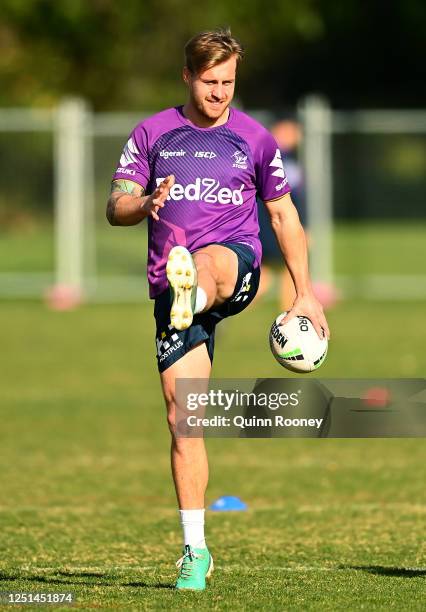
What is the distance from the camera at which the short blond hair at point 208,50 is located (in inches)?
248

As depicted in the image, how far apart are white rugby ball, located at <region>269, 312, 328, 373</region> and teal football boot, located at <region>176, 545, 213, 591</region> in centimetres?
91

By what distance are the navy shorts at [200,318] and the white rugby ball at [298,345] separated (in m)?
0.24

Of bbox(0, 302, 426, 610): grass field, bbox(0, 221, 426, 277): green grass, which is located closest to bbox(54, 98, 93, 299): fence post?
bbox(0, 221, 426, 277): green grass

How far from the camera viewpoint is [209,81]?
6.34 metres

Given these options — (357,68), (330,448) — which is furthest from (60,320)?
(357,68)

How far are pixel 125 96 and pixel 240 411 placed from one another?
38.9 m

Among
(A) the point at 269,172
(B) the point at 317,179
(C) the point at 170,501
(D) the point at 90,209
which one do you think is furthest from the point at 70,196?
(A) the point at 269,172

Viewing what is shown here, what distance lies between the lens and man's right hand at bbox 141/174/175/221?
19.6 feet

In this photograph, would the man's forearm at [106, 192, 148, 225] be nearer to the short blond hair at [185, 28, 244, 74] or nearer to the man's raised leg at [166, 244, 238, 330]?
the man's raised leg at [166, 244, 238, 330]

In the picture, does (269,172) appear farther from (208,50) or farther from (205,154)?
(208,50)

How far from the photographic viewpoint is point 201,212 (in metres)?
6.43

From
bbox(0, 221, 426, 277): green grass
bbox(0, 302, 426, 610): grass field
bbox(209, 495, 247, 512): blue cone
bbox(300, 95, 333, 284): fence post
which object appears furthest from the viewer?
bbox(0, 221, 426, 277): green grass

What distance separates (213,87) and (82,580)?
7.74 ft

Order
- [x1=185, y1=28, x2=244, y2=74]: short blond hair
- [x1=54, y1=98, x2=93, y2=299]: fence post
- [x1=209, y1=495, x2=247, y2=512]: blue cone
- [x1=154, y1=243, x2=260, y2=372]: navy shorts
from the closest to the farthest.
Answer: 1. [x1=185, y1=28, x2=244, y2=74]: short blond hair
2. [x1=154, y1=243, x2=260, y2=372]: navy shorts
3. [x1=209, y1=495, x2=247, y2=512]: blue cone
4. [x1=54, y1=98, x2=93, y2=299]: fence post
